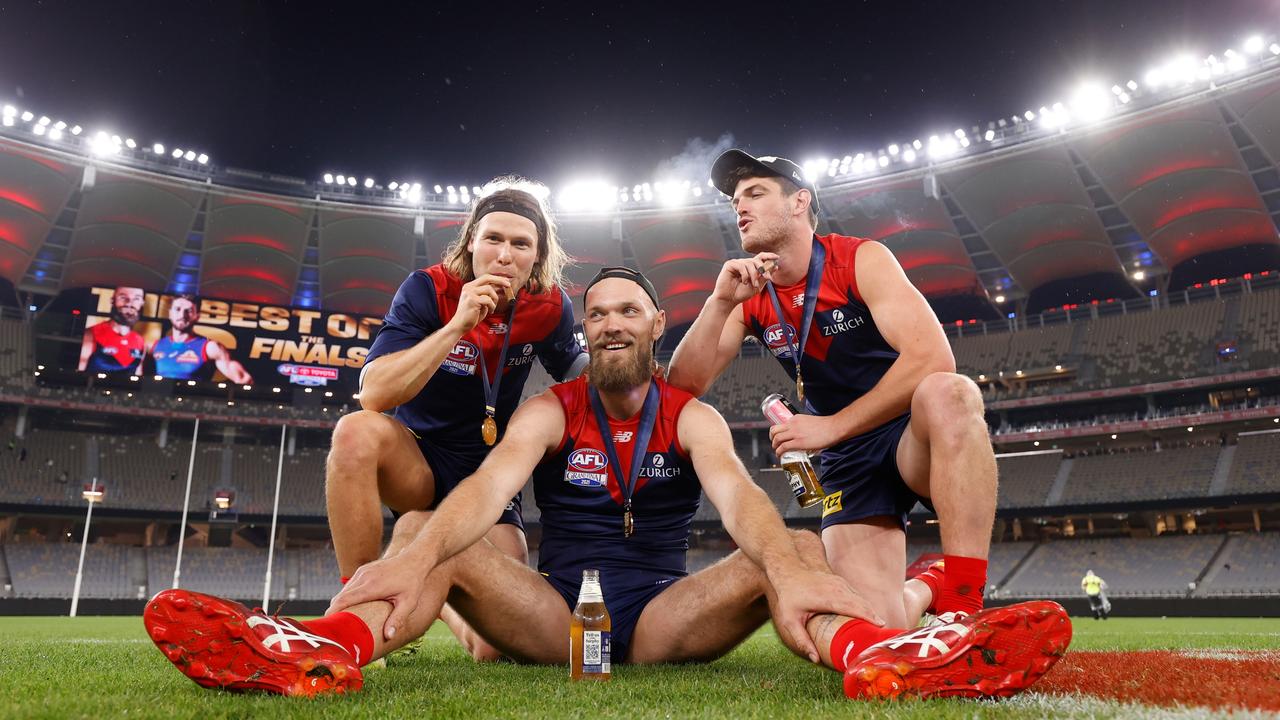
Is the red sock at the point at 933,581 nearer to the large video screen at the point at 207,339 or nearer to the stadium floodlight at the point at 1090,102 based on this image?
the stadium floodlight at the point at 1090,102

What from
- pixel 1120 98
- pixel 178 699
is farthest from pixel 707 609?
pixel 1120 98

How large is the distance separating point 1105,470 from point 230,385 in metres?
36.8

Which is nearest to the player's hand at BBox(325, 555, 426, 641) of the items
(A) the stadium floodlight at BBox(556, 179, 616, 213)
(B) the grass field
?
(B) the grass field

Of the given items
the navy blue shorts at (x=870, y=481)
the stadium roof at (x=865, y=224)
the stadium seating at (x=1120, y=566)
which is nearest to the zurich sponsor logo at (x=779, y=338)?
the navy blue shorts at (x=870, y=481)

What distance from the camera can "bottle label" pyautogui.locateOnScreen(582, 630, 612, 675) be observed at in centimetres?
318

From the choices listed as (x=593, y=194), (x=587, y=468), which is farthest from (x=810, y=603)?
(x=593, y=194)

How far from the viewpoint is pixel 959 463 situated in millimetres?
3365

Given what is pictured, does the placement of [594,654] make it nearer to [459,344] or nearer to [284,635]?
[284,635]

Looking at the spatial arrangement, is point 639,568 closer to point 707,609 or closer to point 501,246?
point 707,609

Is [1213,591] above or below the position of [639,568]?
below

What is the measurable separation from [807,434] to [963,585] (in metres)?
0.95

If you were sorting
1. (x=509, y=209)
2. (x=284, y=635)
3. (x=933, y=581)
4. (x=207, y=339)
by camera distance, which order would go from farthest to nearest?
(x=207, y=339) < (x=933, y=581) < (x=509, y=209) < (x=284, y=635)

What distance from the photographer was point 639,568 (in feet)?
12.6

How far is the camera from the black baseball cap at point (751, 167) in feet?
14.6
